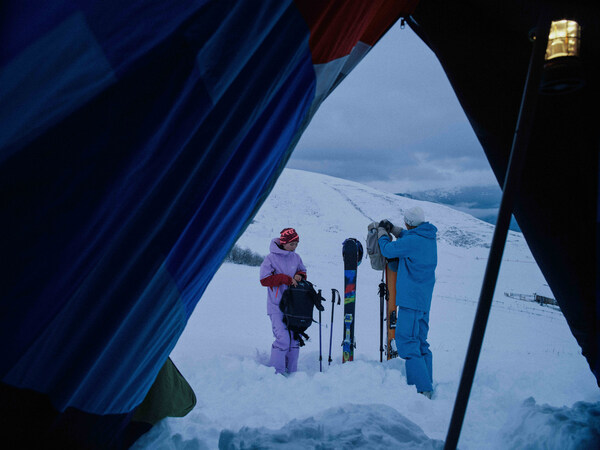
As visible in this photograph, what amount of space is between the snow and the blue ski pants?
0.17m

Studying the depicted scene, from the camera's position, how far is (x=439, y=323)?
24.3ft

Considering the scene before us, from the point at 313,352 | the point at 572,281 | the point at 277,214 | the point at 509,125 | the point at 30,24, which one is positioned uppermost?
the point at 277,214

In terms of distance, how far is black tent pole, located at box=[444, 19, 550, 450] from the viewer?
4.12 ft

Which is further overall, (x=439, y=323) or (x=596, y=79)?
(x=439, y=323)

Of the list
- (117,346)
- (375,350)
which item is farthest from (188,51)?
(375,350)

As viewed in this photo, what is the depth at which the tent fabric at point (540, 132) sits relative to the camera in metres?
2.24

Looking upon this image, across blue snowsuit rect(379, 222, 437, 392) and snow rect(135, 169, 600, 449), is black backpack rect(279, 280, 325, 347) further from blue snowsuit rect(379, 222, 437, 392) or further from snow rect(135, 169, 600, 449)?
blue snowsuit rect(379, 222, 437, 392)

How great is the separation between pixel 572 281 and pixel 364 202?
43.9 m

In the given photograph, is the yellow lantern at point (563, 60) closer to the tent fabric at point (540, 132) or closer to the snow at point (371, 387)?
the tent fabric at point (540, 132)

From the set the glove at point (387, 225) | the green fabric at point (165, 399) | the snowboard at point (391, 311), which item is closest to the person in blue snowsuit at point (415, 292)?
the glove at point (387, 225)

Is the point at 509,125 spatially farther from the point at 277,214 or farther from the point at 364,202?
the point at 364,202

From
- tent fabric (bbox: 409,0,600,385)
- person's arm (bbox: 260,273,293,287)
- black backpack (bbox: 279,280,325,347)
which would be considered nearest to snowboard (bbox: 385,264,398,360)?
black backpack (bbox: 279,280,325,347)

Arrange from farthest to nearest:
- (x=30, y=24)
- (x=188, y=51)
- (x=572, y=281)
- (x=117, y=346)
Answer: (x=572, y=281), (x=117, y=346), (x=188, y=51), (x=30, y=24)

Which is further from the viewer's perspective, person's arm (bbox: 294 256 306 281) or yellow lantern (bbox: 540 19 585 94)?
person's arm (bbox: 294 256 306 281)
